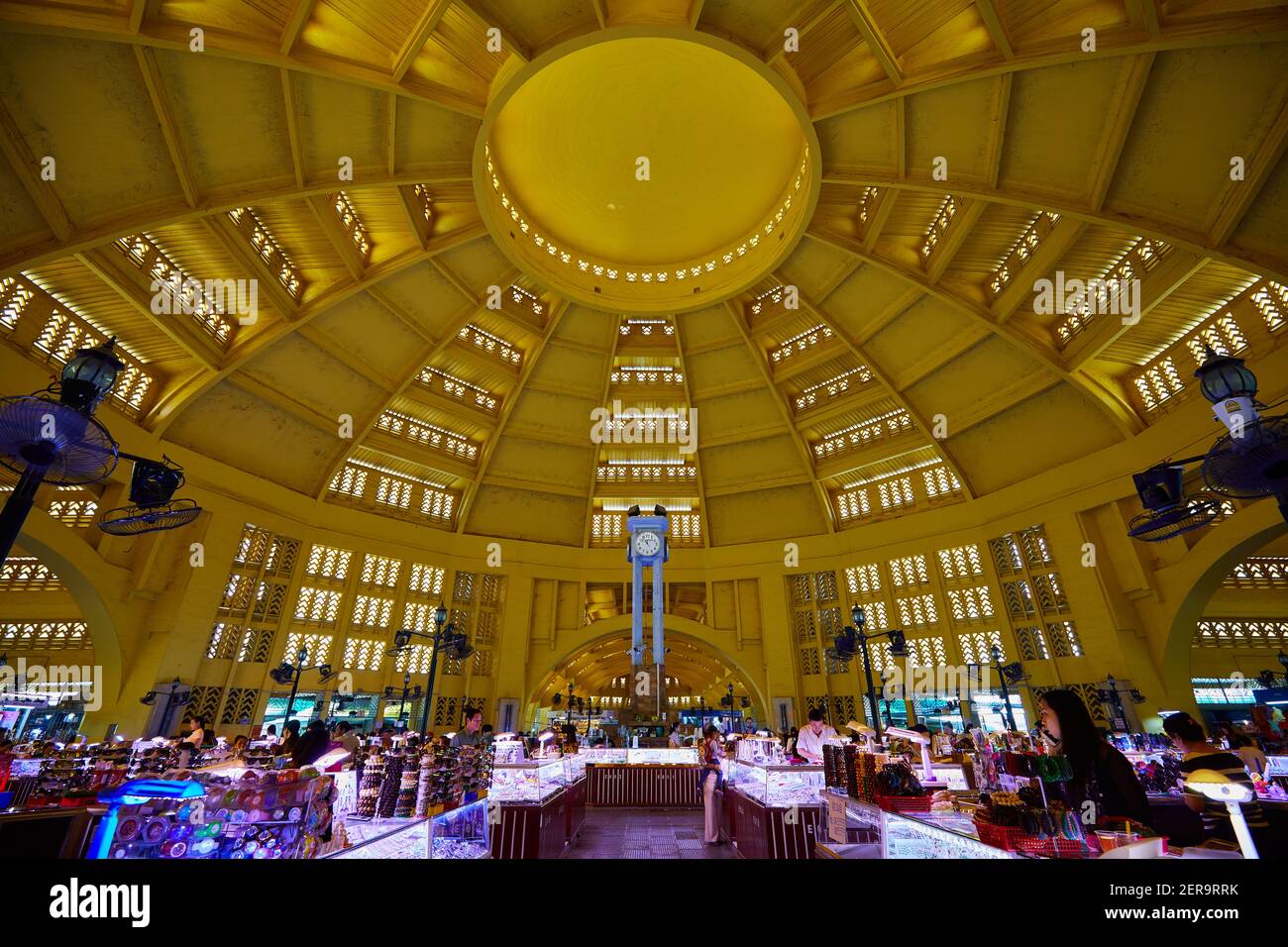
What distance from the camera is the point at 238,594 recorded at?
70.2ft

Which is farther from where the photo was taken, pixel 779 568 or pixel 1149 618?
pixel 779 568

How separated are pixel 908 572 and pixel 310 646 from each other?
84.4 feet

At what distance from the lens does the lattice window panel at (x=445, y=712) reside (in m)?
24.2

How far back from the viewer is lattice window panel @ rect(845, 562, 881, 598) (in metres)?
26.3

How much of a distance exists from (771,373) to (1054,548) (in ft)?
42.4

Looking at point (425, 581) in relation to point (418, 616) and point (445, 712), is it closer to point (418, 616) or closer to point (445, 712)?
point (418, 616)

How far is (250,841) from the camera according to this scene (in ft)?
9.24

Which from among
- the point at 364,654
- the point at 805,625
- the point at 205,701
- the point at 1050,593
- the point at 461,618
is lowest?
the point at 205,701

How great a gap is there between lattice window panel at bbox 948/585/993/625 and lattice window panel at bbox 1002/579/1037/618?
2.20 feet

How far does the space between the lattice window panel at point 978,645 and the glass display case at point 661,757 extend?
1435 cm

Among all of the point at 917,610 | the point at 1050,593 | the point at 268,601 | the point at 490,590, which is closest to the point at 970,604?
the point at 917,610

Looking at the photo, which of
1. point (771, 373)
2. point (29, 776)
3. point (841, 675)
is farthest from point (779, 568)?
point (29, 776)
